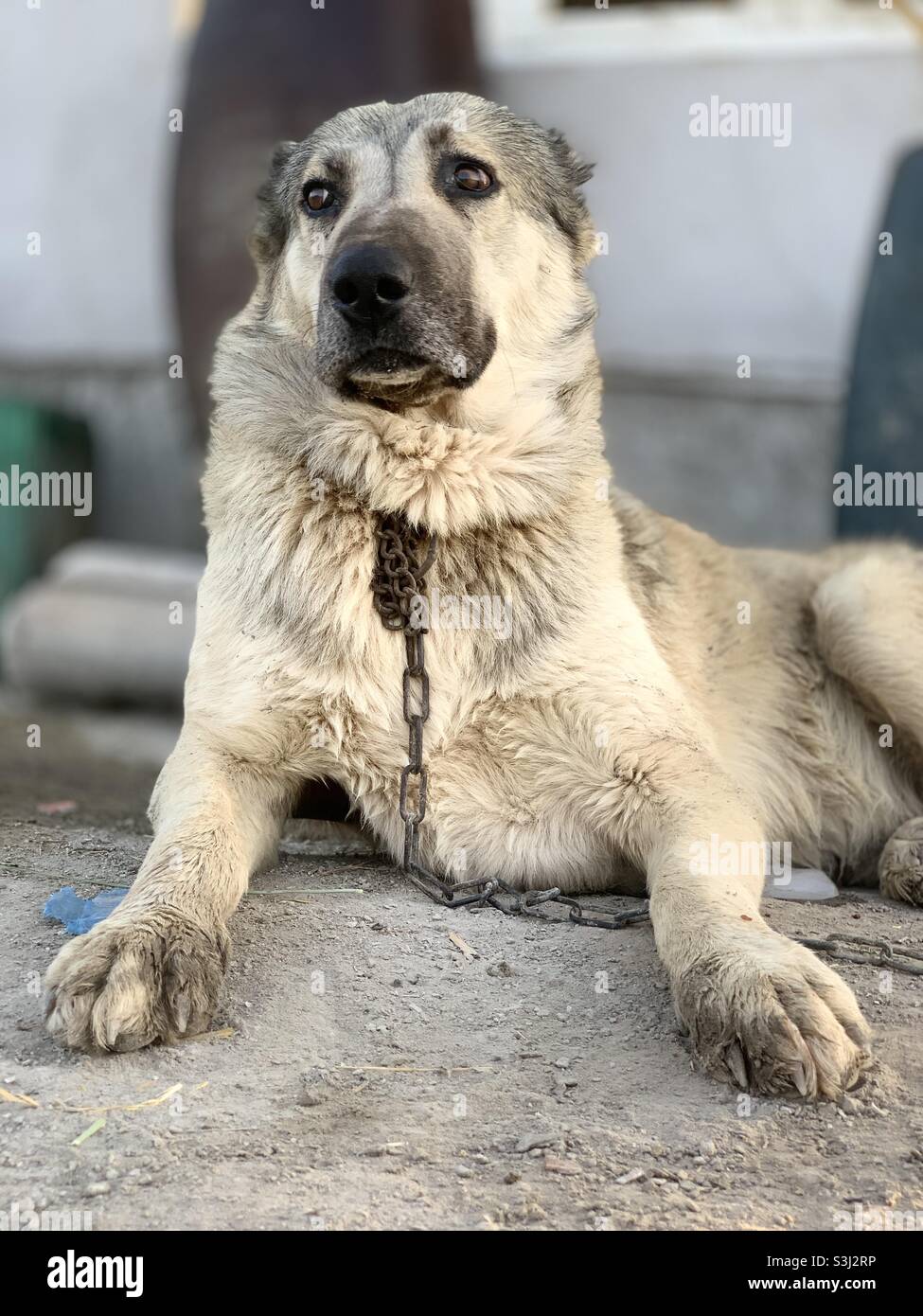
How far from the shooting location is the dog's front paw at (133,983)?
258cm

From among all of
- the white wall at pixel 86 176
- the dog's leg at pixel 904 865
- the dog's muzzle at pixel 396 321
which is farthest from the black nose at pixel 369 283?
the white wall at pixel 86 176

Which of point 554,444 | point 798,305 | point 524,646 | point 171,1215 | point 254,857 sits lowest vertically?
point 171,1215

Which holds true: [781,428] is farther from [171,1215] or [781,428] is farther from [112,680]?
[171,1215]

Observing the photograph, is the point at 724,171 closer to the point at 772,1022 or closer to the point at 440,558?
the point at 440,558

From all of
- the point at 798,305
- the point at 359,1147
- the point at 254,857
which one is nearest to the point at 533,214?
the point at 254,857

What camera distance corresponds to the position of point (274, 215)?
12.3 ft

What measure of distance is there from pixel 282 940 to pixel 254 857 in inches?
13.5

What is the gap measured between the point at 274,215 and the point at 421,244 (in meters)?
0.72

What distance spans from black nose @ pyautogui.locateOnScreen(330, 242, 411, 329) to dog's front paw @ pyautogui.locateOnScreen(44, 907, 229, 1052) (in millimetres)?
1284

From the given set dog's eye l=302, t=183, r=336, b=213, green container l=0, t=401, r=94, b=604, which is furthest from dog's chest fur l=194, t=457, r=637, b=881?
green container l=0, t=401, r=94, b=604

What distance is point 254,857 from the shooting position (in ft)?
11.2

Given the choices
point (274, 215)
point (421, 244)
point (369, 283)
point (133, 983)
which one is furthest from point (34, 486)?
point (133, 983)

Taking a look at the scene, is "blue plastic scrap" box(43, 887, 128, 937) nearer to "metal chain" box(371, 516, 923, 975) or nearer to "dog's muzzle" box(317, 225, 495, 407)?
"metal chain" box(371, 516, 923, 975)

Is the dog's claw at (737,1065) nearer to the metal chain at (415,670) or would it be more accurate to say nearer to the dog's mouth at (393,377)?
the metal chain at (415,670)
